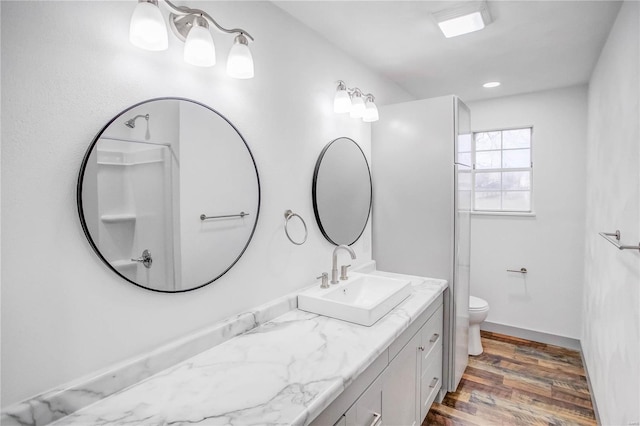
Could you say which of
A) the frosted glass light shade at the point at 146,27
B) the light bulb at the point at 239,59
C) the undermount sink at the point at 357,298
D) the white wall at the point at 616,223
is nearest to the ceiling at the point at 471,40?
the white wall at the point at 616,223

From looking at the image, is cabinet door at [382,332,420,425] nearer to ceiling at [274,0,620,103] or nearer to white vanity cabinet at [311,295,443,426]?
white vanity cabinet at [311,295,443,426]

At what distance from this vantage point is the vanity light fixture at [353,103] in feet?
6.75

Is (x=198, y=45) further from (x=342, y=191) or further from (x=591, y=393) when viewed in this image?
(x=591, y=393)

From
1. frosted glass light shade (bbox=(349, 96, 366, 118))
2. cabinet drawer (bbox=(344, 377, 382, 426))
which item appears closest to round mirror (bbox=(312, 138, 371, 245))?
frosted glass light shade (bbox=(349, 96, 366, 118))

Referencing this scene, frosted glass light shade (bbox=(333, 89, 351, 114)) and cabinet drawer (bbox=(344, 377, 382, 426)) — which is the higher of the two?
frosted glass light shade (bbox=(333, 89, 351, 114))

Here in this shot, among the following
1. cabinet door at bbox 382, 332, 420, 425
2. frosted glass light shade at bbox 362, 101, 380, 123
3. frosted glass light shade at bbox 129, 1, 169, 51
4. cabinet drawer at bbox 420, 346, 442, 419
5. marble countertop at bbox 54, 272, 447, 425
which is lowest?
cabinet drawer at bbox 420, 346, 442, 419

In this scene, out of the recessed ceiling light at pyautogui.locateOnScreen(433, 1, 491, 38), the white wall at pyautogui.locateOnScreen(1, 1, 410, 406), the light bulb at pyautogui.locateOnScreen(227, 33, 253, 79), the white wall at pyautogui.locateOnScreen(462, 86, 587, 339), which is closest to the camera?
the white wall at pyautogui.locateOnScreen(1, 1, 410, 406)

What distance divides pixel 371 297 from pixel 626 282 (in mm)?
1247

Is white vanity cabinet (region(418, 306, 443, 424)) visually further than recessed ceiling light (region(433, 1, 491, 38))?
Yes

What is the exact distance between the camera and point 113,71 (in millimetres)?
1087

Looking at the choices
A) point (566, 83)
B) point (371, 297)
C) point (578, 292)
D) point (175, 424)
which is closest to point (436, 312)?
point (371, 297)

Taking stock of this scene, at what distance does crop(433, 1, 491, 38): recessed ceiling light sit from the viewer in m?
1.75

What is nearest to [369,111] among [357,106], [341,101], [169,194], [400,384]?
[357,106]

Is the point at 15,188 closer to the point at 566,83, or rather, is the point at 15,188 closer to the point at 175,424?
the point at 175,424
